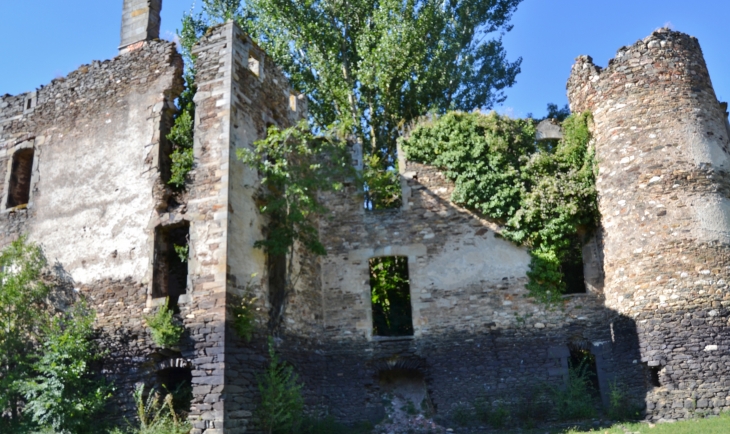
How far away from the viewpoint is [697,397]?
40.7 ft

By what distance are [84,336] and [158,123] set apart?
412cm

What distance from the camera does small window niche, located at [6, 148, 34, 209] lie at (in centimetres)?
1523

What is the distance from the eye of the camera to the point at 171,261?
13.0 meters

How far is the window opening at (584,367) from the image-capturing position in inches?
537

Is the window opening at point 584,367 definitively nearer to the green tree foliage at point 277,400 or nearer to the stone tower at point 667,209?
the stone tower at point 667,209

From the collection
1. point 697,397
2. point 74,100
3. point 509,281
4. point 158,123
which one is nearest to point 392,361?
point 509,281

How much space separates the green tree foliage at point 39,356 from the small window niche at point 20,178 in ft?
5.16

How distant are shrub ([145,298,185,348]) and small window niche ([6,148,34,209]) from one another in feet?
17.7

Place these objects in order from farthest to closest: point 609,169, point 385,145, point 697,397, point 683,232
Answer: point 385,145 → point 609,169 → point 683,232 → point 697,397

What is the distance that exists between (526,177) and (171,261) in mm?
7394

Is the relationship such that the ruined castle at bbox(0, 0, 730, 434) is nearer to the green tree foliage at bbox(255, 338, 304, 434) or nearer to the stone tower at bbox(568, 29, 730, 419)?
the stone tower at bbox(568, 29, 730, 419)

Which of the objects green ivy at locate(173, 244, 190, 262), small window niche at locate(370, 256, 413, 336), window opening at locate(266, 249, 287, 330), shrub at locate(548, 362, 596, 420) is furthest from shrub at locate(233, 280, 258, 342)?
shrub at locate(548, 362, 596, 420)

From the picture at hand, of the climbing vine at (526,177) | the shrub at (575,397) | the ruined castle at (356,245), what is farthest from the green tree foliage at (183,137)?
the shrub at (575,397)

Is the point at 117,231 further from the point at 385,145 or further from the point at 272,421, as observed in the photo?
the point at 385,145
